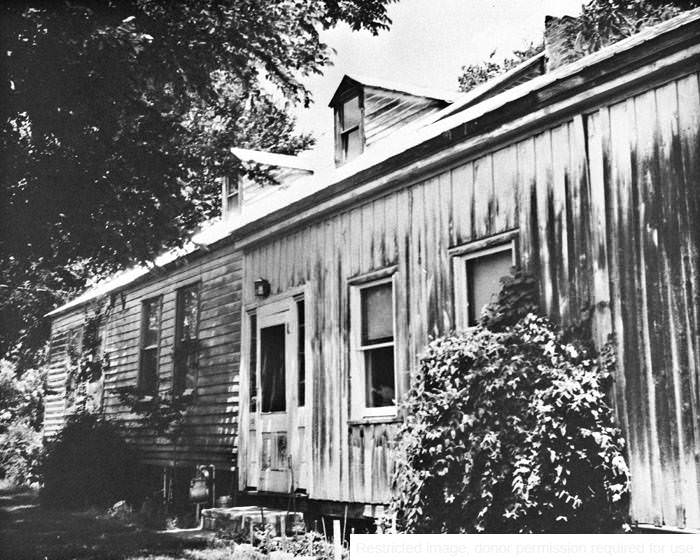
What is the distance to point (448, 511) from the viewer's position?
4.88 meters

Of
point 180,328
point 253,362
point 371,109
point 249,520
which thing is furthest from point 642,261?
point 180,328

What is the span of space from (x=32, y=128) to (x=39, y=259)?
1.19m

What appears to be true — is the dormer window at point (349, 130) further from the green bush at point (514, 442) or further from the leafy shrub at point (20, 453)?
the leafy shrub at point (20, 453)

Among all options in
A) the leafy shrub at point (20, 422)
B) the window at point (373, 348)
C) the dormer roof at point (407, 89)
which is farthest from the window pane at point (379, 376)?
the leafy shrub at point (20, 422)

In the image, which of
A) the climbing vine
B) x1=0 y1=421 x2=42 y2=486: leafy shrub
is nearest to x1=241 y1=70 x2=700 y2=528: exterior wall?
the climbing vine

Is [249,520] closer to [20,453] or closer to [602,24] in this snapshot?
[20,453]

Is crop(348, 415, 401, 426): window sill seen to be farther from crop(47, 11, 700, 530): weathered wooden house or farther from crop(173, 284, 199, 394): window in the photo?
crop(173, 284, 199, 394): window

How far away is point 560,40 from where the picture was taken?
233 inches

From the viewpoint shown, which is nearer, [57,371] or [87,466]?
Result: [87,466]

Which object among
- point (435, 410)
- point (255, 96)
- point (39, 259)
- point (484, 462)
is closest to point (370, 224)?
point (255, 96)

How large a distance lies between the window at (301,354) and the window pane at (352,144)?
1735mm

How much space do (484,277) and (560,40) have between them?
7.05 ft

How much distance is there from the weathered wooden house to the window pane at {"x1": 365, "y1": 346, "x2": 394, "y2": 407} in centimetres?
2

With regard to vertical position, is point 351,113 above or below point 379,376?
above
